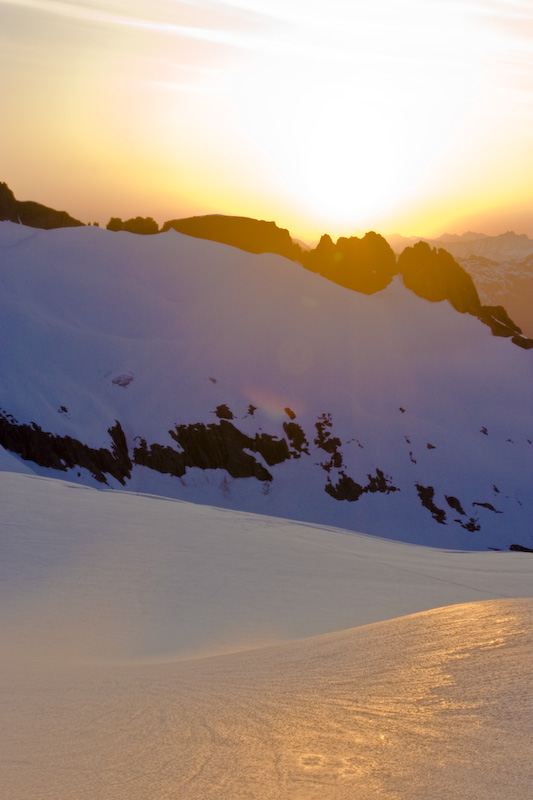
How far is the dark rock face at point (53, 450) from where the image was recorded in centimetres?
5588

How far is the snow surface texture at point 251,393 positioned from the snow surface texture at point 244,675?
141 feet

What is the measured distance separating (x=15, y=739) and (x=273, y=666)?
264cm

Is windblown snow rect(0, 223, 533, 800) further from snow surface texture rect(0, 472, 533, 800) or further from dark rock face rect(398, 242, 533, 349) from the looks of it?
dark rock face rect(398, 242, 533, 349)

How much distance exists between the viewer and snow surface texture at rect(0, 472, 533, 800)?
3.87 m

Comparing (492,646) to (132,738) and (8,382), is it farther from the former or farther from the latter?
(8,382)

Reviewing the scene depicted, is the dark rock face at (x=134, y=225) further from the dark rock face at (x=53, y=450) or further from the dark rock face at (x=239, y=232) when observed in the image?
the dark rock face at (x=53, y=450)

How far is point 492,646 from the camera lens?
606 centimetres

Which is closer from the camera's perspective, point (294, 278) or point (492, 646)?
point (492, 646)

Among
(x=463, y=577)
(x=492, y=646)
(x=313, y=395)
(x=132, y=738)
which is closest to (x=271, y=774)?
(x=132, y=738)

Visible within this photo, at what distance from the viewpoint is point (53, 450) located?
2229 inches

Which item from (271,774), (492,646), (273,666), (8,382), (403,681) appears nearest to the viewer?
(271,774)

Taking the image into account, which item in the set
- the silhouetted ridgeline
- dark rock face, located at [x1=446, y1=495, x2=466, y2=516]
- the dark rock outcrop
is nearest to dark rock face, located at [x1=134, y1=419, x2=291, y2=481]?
the dark rock outcrop

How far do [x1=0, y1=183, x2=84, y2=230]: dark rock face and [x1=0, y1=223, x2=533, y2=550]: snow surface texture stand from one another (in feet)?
40.7

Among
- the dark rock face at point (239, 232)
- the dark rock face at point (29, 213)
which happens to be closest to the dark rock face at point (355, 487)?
the dark rock face at point (29, 213)
